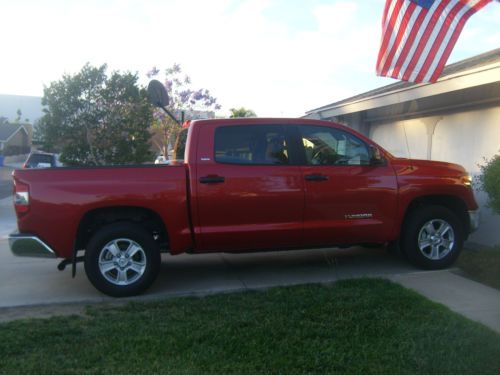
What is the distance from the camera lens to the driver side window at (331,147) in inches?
242

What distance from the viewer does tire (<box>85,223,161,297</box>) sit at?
18.0 ft

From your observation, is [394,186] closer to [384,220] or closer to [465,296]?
[384,220]

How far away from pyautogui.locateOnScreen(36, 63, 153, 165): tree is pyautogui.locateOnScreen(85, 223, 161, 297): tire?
718cm

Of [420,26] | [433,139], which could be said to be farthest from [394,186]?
[433,139]

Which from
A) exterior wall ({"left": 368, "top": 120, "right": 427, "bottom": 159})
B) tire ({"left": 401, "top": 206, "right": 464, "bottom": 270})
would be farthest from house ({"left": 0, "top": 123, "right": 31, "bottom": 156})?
tire ({"left": 401, "top": 206, "right": 464, "bottom": 270})

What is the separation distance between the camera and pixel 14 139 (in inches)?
2239

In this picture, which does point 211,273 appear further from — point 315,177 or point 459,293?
point 459,293

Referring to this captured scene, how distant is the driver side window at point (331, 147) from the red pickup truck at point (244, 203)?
0.01 meters

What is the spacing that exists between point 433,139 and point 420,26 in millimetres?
3387

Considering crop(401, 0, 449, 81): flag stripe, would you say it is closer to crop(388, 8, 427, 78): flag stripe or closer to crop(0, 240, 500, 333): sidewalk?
crop(388, 8, 427, 78): flag stripe

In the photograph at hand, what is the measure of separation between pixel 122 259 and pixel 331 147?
2.81 m

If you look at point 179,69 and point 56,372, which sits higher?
point 179,69

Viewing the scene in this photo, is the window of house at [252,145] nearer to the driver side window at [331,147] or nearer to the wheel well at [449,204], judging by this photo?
the driver side window at [331,147]

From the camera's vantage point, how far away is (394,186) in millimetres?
6211
